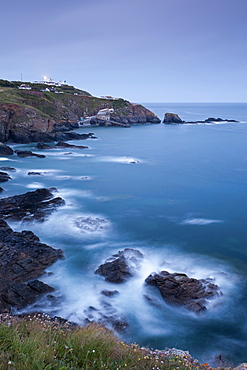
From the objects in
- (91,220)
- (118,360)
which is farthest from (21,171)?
(118,360)

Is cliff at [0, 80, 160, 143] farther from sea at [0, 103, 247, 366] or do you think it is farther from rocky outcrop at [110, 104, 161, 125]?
sea at [0, 103, 247, 366]

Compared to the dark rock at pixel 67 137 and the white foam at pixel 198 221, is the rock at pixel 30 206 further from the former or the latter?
the dark rock at pixel 67 137

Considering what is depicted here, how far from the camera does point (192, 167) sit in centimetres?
3897

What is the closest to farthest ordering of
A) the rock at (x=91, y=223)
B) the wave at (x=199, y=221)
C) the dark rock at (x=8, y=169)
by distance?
1. the rock at (x=91, y=223)
2. the wave at (x=199, y=221)
3. the dark rock at (x=8, y=169)

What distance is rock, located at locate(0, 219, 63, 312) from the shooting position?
1168 centimetres

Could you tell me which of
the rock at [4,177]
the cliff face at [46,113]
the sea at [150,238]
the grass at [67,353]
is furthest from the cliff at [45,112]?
the grass at [67,353]

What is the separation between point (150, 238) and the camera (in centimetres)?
1814

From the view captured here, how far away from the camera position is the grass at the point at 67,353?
457 cm

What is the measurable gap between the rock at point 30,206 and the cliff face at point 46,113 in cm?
3019

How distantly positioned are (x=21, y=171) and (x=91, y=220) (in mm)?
16898

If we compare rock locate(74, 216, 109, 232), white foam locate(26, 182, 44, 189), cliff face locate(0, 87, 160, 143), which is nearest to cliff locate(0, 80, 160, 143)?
cliff face locate(0, 87, 160, 143)

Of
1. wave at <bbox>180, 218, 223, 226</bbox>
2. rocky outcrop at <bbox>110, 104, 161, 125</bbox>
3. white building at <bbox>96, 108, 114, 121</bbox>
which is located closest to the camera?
wave at <bbox>180, 218, 223, 226</bbox>

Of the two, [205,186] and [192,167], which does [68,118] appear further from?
[205,186]

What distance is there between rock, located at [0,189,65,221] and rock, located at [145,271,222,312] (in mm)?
9848
